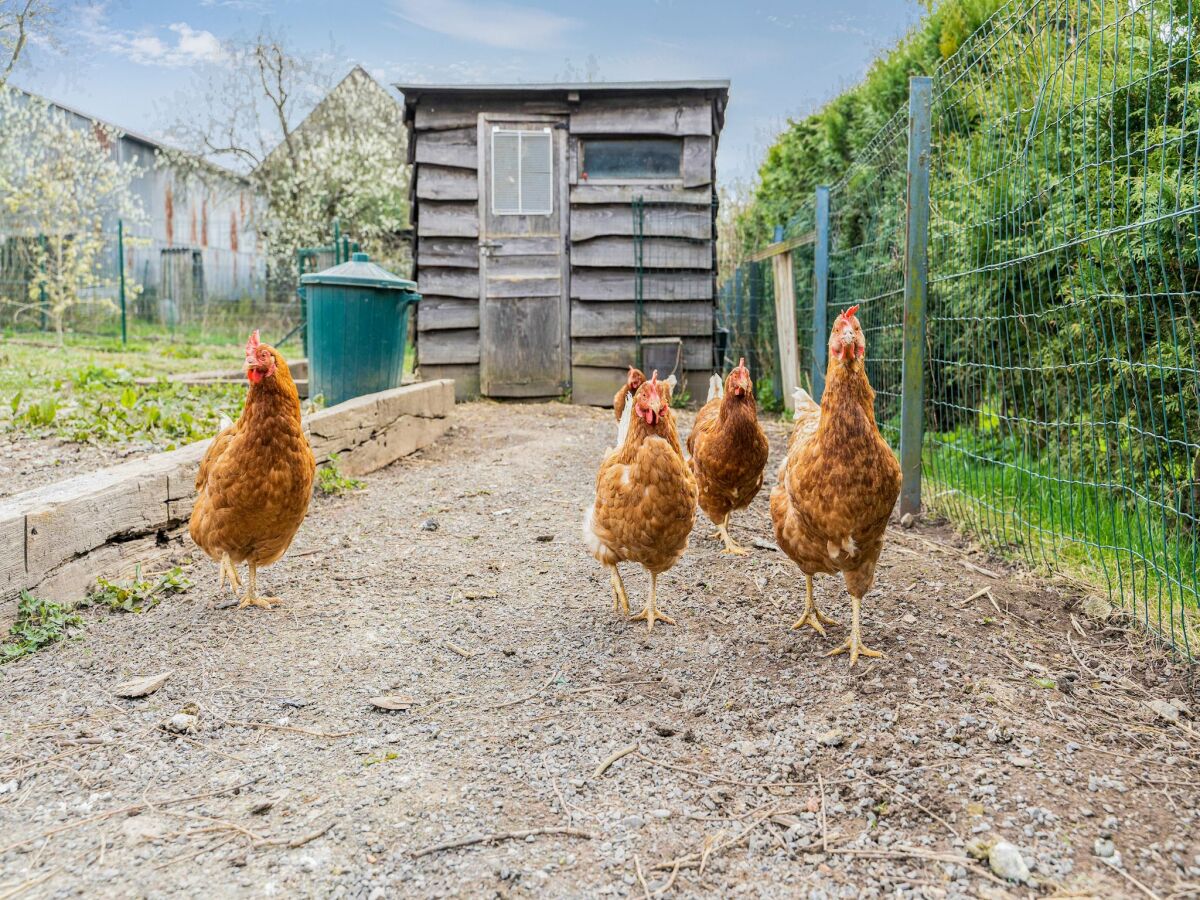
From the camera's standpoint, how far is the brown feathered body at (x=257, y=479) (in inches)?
125

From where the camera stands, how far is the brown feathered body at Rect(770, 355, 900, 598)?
8.85 ft

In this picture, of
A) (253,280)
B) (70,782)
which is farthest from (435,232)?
(253,280)

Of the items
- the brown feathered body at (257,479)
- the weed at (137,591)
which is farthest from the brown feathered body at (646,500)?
the weed at (137,591)

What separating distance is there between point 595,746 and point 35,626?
204 cm

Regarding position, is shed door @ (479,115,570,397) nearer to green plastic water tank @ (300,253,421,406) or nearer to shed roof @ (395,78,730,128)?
shed roof @ (395,78,730,128)

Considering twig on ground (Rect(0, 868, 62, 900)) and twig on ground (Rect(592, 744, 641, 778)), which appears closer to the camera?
twig on ground (Rect(0, 868, 62, 900))

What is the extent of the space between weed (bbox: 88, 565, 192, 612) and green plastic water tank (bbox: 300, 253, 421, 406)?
3029mm

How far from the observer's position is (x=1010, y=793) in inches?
77.0

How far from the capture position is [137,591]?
3352 millimetres

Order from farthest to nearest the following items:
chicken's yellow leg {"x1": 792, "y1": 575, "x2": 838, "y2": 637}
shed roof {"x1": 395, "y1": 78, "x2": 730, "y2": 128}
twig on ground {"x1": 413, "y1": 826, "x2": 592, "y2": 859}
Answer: shed roof {"x1": 395, "y1": 78, "x2": 730, "y2": 128} → chicken's yellow leg {"x1": 792, "y1": 575, "x2": 838, "y2": 637} → twig on ground {"x1": 413, "y1": 826, "x2": 592, "y2": 859}

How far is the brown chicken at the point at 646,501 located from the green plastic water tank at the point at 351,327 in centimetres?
363

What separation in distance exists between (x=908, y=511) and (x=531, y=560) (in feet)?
6.50

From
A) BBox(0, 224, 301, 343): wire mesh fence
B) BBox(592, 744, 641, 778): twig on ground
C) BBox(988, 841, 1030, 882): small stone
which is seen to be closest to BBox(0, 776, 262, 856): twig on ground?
BBox(592, 744, 641, 778): twig on ground

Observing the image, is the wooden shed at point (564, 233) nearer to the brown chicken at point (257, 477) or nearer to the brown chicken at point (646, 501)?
the brown chicken at point (646, 501)
